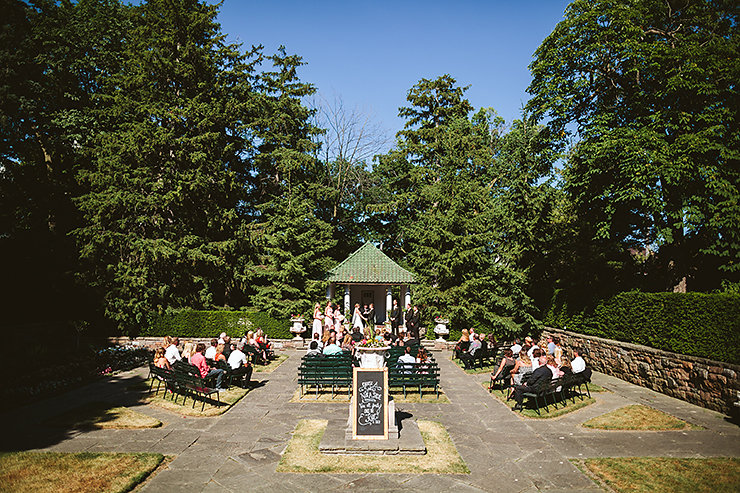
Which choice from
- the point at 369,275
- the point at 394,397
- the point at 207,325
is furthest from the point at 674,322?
the point at 207,325

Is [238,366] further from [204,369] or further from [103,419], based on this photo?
[103,419]

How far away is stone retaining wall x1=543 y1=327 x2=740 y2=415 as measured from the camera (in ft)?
37.1

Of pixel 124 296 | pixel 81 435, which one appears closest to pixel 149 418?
pixel 81 435

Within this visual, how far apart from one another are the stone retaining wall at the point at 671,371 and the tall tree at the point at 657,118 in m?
3.69

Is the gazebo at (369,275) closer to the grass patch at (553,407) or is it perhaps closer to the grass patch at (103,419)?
the grass patch at (553,407)

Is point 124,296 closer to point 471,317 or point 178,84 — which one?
point 178,84

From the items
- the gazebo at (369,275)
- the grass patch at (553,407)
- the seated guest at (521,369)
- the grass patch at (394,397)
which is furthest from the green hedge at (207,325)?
the seated guest at (521,369)

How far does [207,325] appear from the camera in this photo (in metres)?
22.5

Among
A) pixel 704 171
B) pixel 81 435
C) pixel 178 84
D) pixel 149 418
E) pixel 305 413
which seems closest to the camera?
pixel 81 435

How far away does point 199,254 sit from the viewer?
2366 centimetres

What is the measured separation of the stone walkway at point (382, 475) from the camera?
6906 millimetres

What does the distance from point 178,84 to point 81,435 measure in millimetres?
22706

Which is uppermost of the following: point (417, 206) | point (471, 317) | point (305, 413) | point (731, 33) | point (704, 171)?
point (731, 33)

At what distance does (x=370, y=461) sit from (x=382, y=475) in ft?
1.82
